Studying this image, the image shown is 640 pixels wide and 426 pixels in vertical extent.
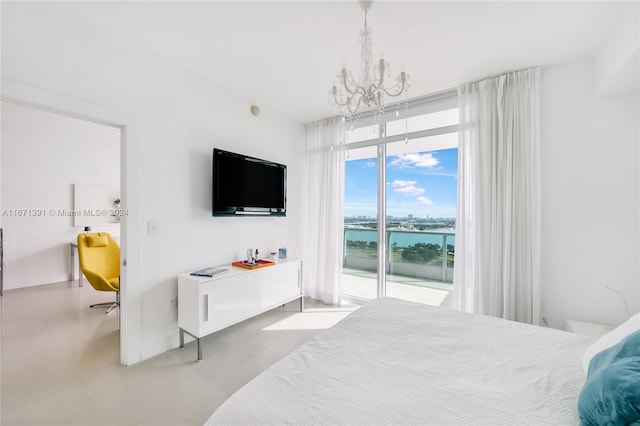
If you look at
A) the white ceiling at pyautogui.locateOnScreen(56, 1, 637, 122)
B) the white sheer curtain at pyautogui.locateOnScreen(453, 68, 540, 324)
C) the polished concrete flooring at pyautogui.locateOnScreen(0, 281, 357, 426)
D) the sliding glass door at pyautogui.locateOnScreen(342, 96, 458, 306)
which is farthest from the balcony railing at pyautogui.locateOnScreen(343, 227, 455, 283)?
the white ceiling at pyautogui.locateOnScreen(56, 1, 637, 122)

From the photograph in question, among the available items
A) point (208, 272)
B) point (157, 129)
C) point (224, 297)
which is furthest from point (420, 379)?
point (157, 129)

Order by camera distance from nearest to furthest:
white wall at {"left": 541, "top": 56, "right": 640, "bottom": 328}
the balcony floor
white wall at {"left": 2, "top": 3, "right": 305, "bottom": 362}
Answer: white wall at {"left": 2, "top": 3, "right": 305, "bottom": 362} → white wall at {"left": 541, "top": 56, "right": 640, "bottom": 328} → the balcony floor

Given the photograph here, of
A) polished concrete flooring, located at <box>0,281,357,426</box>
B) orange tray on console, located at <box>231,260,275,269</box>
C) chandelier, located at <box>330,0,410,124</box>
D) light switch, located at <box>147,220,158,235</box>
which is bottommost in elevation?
polished concrete flooring, located at <box>0,281,357,426</box>

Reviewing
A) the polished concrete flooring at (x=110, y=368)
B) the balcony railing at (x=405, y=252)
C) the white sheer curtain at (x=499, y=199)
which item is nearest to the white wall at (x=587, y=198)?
the white sheer curtain at (x=499, y=199)

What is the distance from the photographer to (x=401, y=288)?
3.81m

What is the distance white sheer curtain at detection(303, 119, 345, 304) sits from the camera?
12.4 ft

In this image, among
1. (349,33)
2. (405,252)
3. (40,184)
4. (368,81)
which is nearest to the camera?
(368,81)

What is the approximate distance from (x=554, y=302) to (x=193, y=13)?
3.98 metres

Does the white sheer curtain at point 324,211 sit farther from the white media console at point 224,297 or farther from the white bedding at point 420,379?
the white bedding at point 420,379

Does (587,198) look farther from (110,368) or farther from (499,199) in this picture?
(110,368)

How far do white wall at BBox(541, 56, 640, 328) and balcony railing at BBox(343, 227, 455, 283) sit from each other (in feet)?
3.56

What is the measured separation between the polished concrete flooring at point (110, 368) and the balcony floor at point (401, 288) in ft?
2.42

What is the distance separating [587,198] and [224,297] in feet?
11.5

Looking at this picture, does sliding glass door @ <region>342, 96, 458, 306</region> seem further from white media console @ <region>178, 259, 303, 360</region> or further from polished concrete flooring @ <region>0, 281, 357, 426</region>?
white media console @ <region>178, 259, 303, 360</region>
